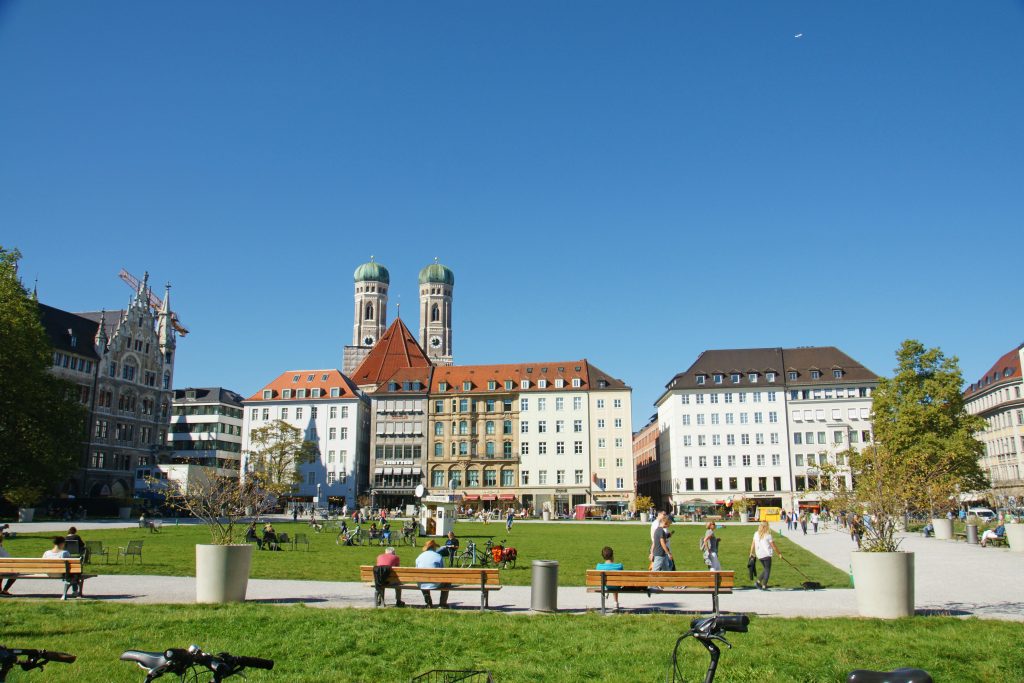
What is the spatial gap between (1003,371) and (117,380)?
309ft

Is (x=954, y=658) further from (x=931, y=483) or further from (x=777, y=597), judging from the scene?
(x=931, y=483)

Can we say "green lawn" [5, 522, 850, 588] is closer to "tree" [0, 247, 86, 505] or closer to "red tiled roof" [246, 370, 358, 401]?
"tree" [0, 247, 86, 505]

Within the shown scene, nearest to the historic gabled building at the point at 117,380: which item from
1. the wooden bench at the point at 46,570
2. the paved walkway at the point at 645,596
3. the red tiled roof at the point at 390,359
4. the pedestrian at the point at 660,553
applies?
the red tiled roof at the point at 390,359

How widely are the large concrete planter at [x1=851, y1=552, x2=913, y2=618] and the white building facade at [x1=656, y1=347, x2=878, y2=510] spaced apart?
7452cm

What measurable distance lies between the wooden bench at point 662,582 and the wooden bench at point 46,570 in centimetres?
954

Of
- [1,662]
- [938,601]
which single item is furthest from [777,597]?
[1,662]

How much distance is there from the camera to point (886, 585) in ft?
43.6

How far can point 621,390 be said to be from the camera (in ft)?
297

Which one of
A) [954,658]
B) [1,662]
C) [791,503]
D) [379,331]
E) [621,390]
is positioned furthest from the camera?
[379,331]

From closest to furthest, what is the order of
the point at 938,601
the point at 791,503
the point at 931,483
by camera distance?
the point at 938,601 < the point at 931,483 < the point at 791,503

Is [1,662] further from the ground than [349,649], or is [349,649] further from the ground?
[1,662]

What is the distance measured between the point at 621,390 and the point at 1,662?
86.8 meters

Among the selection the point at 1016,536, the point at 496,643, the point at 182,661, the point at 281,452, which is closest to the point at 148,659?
the point at 182,661

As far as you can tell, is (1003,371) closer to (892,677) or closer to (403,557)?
→ (403,557)
